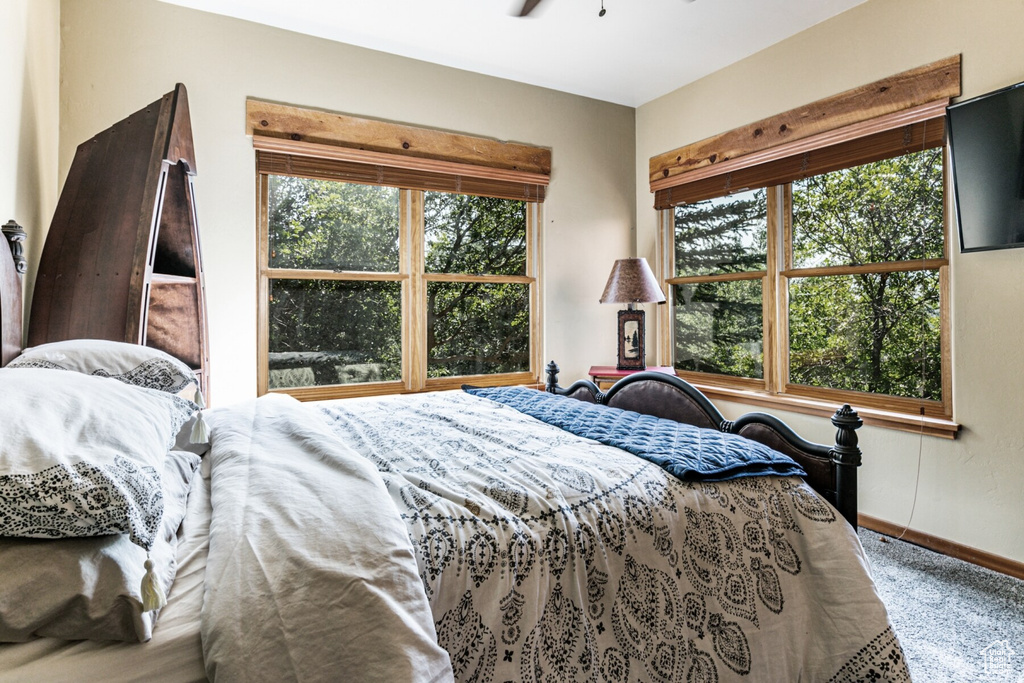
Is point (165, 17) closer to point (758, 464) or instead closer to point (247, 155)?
point (247, 155)

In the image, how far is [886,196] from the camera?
2.85 metres

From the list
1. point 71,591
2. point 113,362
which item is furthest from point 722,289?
point 71,591

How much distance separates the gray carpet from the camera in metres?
1.73

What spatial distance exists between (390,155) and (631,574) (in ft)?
9.27

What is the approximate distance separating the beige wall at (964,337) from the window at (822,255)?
82mm

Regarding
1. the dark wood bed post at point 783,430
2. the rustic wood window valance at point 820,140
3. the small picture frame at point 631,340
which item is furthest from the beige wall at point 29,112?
the rustic wood window valance at point 820,140

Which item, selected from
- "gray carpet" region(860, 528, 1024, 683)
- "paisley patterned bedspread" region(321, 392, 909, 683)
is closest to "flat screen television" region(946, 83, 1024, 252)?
"gray carpet" region(860, 528, 1024, 683)

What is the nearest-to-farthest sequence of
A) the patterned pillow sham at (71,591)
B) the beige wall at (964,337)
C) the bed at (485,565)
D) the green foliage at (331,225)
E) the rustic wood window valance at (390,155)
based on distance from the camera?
1. the patterned pillow sham at (71,591)
2. the bed at (485,565)
3. the beige wall at (964,337)
4. the rustic wood window valance at (390,155)
5. the green foliage at (331,225)

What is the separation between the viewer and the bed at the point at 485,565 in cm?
80

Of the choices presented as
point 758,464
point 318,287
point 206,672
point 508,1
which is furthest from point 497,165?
point 206,672

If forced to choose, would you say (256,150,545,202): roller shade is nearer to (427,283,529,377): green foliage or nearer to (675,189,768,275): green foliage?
(427,283,529,377): green foliage
